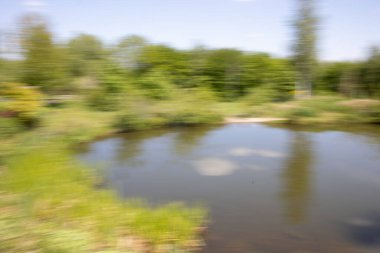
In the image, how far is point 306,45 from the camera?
831 inches

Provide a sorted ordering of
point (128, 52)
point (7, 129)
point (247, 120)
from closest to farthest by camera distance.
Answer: point (7, 129) < point (247, 120) < point (128, 52)

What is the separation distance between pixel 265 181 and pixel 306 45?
1583 cm

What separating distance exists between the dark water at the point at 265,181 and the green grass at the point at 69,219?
0.69 meters

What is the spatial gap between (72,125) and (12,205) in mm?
7046

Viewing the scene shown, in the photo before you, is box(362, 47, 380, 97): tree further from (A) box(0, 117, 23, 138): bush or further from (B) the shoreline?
(A) box(0, 117, 23, 138): bush

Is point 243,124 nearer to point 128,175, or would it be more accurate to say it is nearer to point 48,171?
point 128,175

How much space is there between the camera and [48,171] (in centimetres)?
555

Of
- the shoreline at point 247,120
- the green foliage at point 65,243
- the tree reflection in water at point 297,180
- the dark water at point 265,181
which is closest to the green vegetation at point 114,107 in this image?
the green foliage at point 65,243

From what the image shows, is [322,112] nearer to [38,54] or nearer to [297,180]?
[297,180]

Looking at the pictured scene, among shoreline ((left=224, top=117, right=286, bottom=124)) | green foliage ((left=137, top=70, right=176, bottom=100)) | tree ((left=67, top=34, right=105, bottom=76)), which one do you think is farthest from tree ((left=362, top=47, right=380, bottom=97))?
tree ((left=67, top=34, right=105, bottom=76))

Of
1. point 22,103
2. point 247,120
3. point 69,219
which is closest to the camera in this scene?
point 69,219

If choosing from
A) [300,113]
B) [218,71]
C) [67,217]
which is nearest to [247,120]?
[300,113]

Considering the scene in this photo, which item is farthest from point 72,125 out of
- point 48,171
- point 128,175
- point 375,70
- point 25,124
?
point 375,70

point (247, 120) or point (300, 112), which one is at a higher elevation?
point (300, 112)
